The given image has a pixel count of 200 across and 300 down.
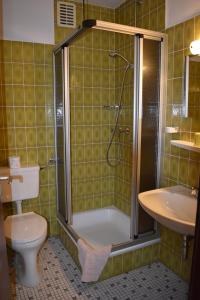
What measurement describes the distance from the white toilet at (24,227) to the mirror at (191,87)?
62.9 inches

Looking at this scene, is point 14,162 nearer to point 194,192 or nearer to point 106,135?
point 106,135

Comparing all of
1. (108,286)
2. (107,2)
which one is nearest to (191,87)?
(107,2)

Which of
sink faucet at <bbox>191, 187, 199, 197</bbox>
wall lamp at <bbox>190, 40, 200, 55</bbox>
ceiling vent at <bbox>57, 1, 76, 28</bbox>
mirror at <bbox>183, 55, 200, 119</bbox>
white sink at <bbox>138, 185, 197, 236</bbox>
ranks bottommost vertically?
white sink at <bbox>138, 185, 197, 236</bbox>

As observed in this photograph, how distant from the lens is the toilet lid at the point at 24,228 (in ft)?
6.94

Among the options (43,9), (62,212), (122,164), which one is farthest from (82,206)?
(43,9)

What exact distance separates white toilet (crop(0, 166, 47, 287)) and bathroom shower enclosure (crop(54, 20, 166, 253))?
13.4 inches

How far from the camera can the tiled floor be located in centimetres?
203

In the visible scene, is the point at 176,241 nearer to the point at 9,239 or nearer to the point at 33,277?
the point at 33,277

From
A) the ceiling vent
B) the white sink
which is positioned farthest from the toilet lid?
the ceiling vent

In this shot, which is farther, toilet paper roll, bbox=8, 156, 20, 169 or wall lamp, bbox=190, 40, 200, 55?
toilet paper roll, bbox=8, 156, 20, 169

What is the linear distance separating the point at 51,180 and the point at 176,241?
150 centimetres

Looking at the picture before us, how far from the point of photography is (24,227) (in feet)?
7.49

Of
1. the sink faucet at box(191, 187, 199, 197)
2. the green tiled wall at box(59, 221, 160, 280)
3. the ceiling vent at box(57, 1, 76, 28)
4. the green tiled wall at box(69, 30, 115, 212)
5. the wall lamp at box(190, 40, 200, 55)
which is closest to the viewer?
the wall lamp at box(190, 40, 200, 55)

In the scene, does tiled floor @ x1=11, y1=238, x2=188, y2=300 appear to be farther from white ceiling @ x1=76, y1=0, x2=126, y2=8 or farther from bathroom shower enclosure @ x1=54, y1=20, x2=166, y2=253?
white ceiling @ x1=76, y1=0, x2=126, y2=8
